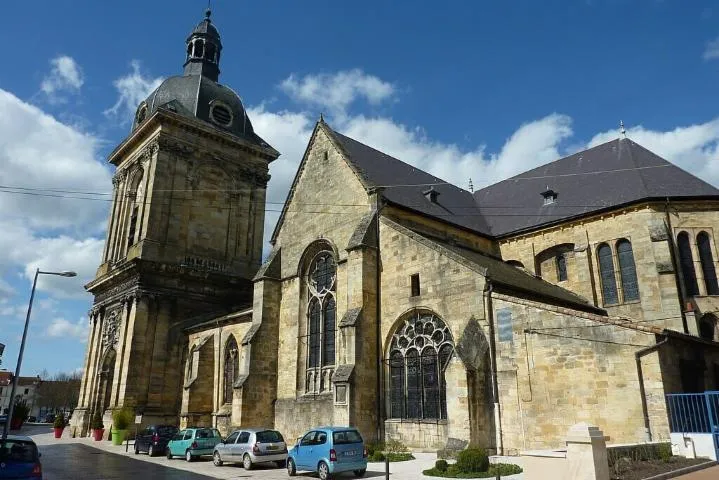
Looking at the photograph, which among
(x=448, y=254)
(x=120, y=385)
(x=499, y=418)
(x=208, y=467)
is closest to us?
(x=499, y=418)

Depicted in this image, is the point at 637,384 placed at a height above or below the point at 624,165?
below

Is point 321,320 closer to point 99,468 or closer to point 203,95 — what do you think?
point 99,468

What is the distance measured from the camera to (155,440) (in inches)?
824

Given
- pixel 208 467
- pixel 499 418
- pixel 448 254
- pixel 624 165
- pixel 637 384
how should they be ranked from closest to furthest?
pixel 637 384, pixel 499 418, pixel 208 467, pixel 448 254, pixel 624 165

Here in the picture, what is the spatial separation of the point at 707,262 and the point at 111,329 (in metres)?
31.1

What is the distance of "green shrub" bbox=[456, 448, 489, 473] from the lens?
12634mm

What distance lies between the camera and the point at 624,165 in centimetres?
2612

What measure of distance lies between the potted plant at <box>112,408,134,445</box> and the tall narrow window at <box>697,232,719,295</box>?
26.6 metres

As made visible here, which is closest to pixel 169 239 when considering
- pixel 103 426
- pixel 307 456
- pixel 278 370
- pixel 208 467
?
pixel 103 426

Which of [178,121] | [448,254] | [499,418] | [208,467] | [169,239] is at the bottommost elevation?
[208,467]

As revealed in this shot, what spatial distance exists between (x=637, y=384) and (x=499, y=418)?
3873 mm

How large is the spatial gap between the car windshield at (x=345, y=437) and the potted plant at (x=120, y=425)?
1671 cm

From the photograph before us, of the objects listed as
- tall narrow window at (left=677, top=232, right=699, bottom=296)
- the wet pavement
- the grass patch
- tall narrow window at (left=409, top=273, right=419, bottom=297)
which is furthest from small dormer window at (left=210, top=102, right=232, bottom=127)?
the grass patch

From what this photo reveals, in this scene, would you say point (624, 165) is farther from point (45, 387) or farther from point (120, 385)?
point (45, 387)
